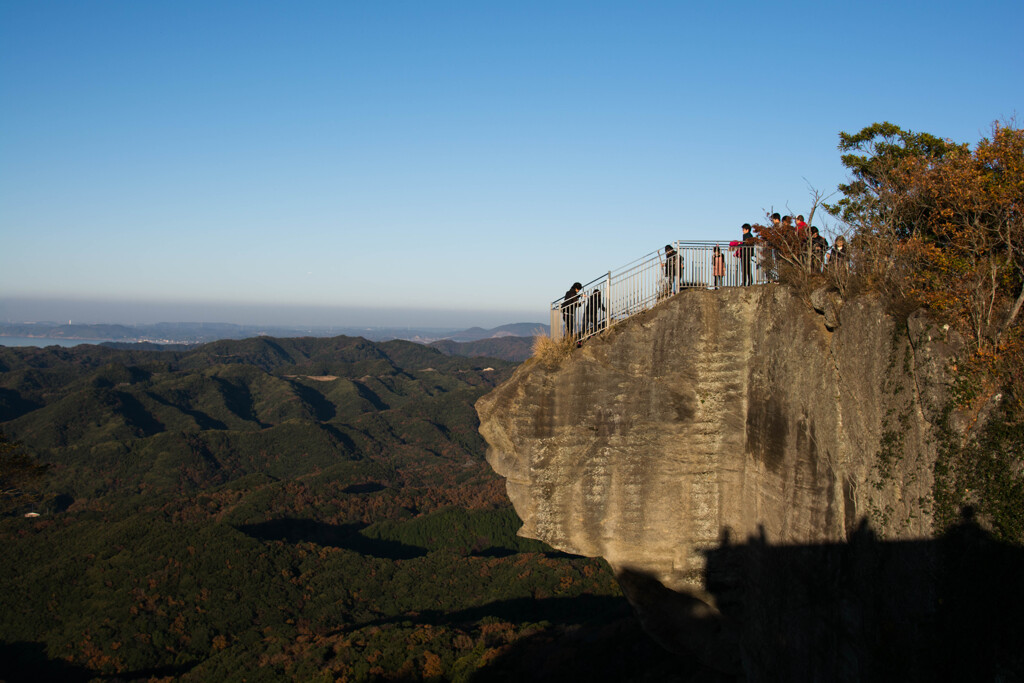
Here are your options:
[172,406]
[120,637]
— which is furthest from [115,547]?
[172,406]

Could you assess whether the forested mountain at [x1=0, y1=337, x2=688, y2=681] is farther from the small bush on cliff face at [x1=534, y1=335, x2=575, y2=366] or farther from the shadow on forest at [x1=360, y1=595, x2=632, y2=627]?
the small bush on cliff face at [x1=534, y1=335, x2=575, y2=366]

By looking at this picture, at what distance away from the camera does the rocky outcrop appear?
37.6ft

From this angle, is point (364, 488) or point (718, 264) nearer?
point (718, 264)

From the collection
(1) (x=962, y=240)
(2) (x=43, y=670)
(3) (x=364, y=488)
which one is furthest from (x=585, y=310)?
(3) (x=364, y=488)

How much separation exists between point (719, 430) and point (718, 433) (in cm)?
7

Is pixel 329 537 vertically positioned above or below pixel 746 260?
below

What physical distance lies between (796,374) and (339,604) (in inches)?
2372

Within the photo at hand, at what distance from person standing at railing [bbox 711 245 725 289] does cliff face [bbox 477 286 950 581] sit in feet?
2.74

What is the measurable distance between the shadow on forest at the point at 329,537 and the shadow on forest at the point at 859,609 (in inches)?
2696

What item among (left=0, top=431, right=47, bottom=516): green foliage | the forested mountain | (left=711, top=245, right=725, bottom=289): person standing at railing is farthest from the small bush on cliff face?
(left=0, top=431, right=47, bottom=516): green foliage

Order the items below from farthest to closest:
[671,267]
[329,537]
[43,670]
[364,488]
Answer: [364,488] < [329,537] < [43,670] < [671,267]

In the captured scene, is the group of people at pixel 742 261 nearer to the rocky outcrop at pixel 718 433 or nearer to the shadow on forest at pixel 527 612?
the rocky outcrop at pixel 718 433

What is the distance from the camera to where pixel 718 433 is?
15055mm

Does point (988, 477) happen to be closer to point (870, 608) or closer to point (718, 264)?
point (870, 608)
